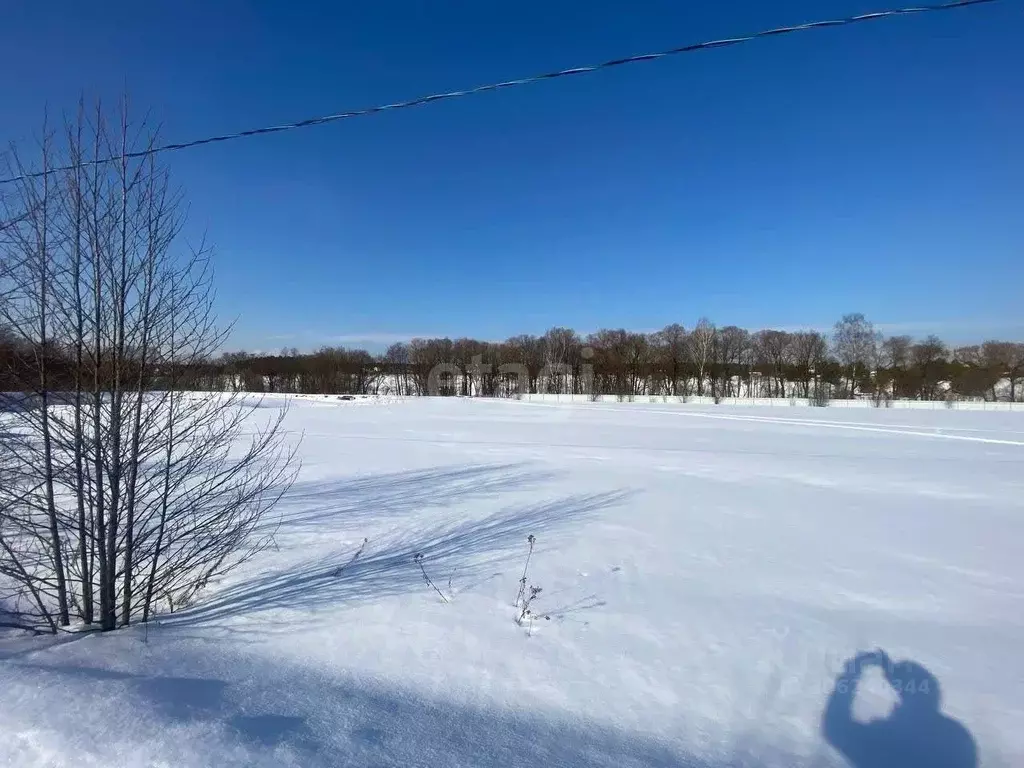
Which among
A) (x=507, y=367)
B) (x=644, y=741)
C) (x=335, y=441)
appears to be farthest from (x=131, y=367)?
(x=507, y=367)

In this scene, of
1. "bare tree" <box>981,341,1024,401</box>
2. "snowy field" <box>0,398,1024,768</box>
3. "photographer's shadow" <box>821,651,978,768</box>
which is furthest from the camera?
"bare tree" <box>981,341,1024,401</box>

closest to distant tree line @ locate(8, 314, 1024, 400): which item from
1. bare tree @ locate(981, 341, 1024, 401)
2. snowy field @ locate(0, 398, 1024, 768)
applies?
bare tree @ locate(981, 341, 1024, 401)

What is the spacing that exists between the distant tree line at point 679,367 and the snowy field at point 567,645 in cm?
3268

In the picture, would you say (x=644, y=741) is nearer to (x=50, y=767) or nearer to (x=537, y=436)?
(x=50, y=767)

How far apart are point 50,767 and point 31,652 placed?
60.5 inches

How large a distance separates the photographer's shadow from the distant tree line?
35.9 m

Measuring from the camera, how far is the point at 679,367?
5284cm

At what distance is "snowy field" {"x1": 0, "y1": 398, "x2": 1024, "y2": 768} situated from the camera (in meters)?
2.27

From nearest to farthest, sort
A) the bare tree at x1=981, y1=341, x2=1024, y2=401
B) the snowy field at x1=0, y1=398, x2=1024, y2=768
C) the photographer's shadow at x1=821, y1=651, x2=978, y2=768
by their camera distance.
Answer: the snowy field at x1=0, y1=398, x2=1024, y2=768 → the photographer's shadow at x1=821, y1=651, x2=978, y2=768 → the bare tree at x1=981, y1=341, x2=1024, y2=401

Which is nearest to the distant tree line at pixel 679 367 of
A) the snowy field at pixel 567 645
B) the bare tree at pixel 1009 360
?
the bare tree at pixel 1009 360

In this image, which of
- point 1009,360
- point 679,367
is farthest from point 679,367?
point 1009,360

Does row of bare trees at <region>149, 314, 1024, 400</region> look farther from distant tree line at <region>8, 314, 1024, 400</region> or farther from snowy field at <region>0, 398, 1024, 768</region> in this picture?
snowy field at <region>0, 398, 1024, 768</region>

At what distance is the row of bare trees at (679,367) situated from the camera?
43.6m

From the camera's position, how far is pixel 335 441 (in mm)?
15469
